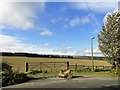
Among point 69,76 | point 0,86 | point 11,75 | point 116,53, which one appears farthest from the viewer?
point 116,53

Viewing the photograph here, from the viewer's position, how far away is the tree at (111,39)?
2987 cm

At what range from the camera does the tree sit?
98.0ft

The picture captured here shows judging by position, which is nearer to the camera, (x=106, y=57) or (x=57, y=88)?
(x=57, y=88)

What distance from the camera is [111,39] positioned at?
99.7 feet

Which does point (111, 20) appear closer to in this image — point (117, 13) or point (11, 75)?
point (117, 13)

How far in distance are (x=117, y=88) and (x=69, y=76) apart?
7.72 meters

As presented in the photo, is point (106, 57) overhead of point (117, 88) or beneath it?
overhead

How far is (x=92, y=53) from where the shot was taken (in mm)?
34062

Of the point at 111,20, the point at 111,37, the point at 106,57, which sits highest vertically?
the point at 111,20

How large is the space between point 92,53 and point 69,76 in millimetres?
11745

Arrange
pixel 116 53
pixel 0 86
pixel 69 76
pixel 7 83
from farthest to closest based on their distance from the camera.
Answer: pixel 116 53
pixel 69 76
pixel 7 83
pixel 0 86

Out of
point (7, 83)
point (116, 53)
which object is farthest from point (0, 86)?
point (116, 53)

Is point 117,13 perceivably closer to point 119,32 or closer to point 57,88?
point 119,32

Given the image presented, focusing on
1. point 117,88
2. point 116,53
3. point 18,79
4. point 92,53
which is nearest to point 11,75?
point 18,79
